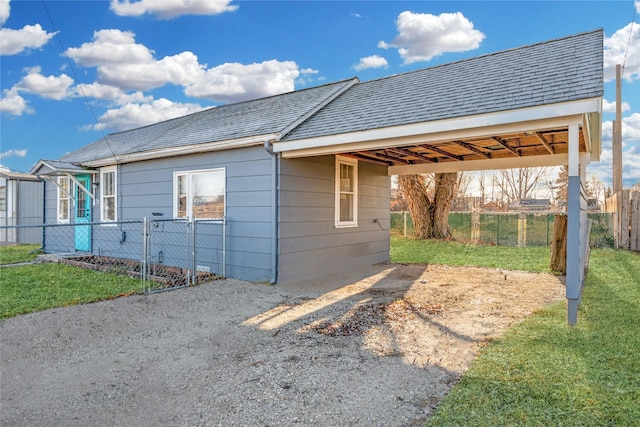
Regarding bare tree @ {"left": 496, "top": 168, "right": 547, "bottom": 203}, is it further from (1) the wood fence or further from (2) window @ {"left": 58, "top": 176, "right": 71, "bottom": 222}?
(2) window @ {"left": 58, "top": 176, "right": 71, "bottom": 222}

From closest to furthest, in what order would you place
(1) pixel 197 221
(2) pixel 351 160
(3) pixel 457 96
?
(3) pixel 457 96 → (1) pixel 197 221 → (2) pixel 351 160

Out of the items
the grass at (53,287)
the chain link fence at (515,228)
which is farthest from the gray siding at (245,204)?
the chain link fence at (515,228)

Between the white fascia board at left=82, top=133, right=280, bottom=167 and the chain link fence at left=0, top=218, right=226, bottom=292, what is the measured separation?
4.71 ft

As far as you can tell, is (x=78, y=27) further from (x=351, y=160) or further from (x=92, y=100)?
(x=351, y=160)

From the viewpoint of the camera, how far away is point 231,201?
281 inches

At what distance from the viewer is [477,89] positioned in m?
5.58

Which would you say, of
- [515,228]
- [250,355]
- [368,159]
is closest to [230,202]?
[368,159]

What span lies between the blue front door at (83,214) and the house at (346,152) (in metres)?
0.22

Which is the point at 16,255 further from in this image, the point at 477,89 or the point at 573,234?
the point at 573,234

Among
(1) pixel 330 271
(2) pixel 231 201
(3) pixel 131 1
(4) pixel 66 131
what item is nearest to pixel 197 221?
(2) pixel 231 201

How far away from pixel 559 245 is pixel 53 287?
31.5 feet

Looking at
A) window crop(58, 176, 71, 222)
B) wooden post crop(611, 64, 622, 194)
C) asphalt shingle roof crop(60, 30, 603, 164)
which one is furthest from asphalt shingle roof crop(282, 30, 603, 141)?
wooden post crop(611, 64, 622, 194)

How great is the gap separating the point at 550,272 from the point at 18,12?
540 inches

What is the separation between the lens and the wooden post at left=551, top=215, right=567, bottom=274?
770 cm
